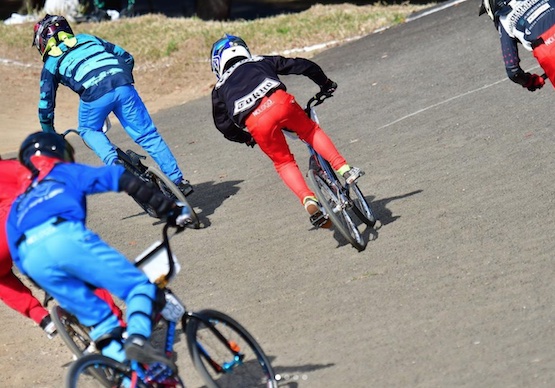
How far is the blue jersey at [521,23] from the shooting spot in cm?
899

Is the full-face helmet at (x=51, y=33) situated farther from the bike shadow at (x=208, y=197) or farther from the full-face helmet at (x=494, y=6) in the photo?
the full-face helmet at (x=494, y=6)

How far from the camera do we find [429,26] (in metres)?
19.0

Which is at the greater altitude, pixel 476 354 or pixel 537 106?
pixel 476 354

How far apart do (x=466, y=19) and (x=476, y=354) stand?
1280 cm

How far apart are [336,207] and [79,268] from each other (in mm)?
3405

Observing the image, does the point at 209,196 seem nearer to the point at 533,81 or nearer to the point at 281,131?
the point at 281,131

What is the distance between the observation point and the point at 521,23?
9.12 metres

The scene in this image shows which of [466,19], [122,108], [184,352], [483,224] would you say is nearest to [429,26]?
[466,19]

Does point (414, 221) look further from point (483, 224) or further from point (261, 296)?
→ point (261, 296)

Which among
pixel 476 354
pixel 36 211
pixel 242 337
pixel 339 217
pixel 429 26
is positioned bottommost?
pixel 429 26

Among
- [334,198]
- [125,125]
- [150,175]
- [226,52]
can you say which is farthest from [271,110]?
[125,125]

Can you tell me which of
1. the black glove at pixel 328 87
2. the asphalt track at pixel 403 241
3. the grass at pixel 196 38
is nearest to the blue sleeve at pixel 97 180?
the asphalt track at pixel 403 241

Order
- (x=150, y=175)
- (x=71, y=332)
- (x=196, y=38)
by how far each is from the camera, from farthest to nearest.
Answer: (x=196, y=38), (x=150, y=175), (x=71, y=332)

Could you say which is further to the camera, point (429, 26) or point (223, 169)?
point (429, 26)
